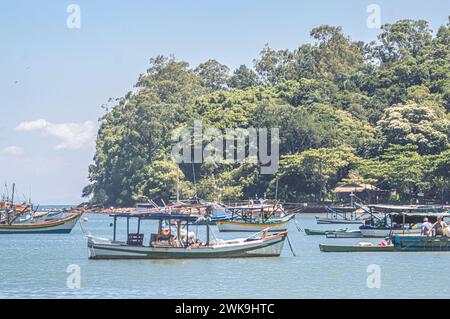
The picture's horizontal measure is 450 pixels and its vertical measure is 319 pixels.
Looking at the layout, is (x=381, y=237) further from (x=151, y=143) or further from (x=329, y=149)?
(x=151, y=143)

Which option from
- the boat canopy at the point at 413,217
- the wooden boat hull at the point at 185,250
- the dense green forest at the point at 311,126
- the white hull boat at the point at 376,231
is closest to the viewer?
the wooden boat hull at the point at 185,250

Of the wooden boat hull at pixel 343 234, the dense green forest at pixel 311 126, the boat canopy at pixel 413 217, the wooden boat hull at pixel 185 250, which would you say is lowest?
the wooden boat hull at pixel 185 250

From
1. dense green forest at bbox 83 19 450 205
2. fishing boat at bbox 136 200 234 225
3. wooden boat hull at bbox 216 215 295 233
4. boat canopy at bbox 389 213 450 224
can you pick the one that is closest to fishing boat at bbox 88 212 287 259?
fishing boat at bbox 136 200 234 225

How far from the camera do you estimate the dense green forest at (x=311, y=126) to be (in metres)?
96.2

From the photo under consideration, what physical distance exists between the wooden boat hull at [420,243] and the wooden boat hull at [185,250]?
5392 mm

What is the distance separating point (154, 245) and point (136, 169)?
71.2 metres

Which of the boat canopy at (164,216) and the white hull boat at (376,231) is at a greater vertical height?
the boat canopy at (164,216)

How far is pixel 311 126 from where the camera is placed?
333ft

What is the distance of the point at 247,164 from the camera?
333ft

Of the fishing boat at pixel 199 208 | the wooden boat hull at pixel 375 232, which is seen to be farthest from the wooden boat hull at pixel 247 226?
the wooden boat hull at pixel 375 232

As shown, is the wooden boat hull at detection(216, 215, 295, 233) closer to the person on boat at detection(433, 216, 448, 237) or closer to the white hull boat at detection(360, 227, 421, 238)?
the white hull boat at detection(360, 227, 421, 238)

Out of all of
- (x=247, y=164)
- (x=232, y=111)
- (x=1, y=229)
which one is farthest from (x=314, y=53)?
(x=1, y=229)

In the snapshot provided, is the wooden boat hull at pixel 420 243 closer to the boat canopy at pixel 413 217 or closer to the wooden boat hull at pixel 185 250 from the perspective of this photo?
the boat canopy at pixel 413 217

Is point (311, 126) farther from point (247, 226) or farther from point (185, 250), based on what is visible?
point (185, 250)
